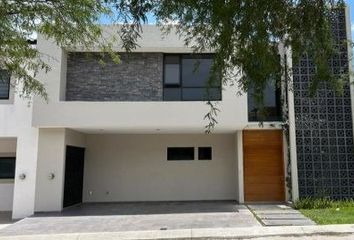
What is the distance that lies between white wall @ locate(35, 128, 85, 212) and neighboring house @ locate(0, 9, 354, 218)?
0.04 m

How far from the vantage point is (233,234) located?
11.0m

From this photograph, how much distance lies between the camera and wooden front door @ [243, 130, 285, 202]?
17.3m

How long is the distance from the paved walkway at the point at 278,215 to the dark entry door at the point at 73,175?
7187mm

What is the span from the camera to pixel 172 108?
50.3ft

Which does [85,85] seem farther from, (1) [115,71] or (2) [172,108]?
Result: (2) [172,108]

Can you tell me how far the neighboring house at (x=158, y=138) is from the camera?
50.3ft

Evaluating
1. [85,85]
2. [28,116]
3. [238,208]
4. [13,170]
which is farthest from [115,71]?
[238,208]

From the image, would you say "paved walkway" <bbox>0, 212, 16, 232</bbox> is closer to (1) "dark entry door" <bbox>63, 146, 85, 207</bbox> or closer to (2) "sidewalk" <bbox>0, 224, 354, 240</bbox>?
(1) "dark entry door" <bbox>63, 146, 85, 207</bbox>

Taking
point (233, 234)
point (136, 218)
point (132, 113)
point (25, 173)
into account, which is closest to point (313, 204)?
point (233, 234)

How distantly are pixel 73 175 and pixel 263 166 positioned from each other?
25.9 feet

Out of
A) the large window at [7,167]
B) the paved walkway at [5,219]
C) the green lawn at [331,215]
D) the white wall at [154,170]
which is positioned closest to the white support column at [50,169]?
the paved walkway at [5,219]

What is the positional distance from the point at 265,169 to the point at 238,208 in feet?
8.13

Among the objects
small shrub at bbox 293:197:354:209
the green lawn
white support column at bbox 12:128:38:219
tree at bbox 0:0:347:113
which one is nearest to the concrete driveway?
white support column at bbox 12:128:38:219

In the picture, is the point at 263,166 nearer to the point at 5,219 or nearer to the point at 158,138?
the point at 158,138
